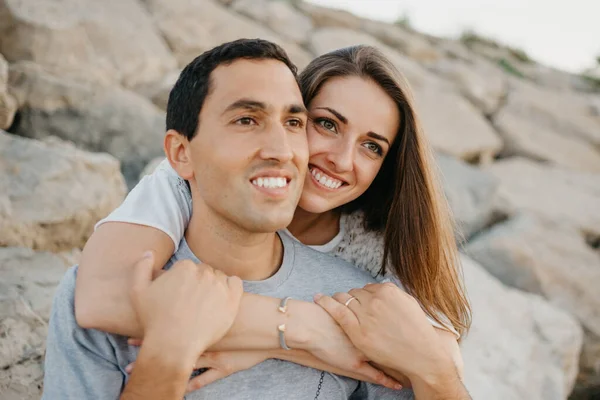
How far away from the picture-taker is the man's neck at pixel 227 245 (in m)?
2.07

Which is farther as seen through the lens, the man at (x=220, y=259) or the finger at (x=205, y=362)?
the finger at (x=205, y=362)

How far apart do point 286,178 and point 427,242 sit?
2.85 feet

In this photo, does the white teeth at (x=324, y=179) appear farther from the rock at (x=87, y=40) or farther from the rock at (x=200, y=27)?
the rock at (x=200, y=27)

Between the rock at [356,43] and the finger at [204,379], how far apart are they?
660 centimetres

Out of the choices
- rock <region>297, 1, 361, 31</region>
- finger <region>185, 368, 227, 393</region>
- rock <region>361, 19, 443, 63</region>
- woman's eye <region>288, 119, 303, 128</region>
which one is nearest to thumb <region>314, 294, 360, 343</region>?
finger <region>185, 368, 227, 393</region>

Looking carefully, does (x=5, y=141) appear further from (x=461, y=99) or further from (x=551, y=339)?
(x=461, y=99)

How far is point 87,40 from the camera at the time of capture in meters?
5.08

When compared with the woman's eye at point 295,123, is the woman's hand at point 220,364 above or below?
below

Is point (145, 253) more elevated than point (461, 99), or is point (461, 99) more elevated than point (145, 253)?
point (145, 253)

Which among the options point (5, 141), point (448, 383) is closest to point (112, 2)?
point (5, 141)

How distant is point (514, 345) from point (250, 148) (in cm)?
250

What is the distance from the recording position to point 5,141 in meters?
3.05

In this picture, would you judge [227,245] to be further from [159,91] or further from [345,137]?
[159,91]

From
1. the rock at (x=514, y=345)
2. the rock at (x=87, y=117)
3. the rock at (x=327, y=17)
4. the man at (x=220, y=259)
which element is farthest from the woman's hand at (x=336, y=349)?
the rock at (x=327, y=17)
